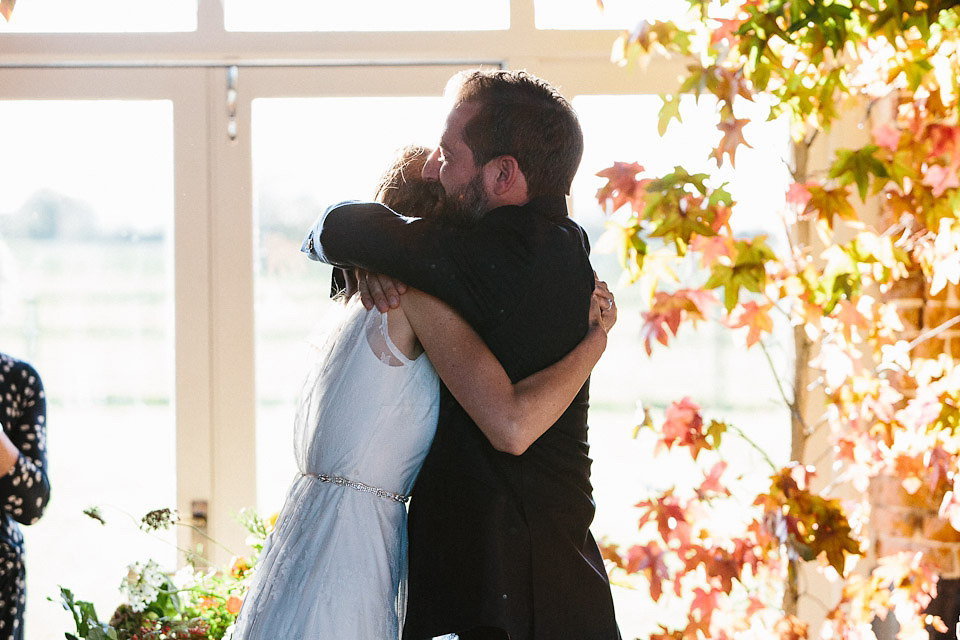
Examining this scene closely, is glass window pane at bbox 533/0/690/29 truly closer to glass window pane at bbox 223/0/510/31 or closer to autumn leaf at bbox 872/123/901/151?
glass window pane at bbox 223/0/510/31

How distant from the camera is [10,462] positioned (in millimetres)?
1784

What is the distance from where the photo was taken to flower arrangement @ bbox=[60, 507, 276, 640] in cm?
184

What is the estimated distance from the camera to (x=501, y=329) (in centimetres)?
116

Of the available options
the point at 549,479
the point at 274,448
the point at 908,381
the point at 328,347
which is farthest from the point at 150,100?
the point at 908,381

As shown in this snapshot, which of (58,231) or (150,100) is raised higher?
(150,100)

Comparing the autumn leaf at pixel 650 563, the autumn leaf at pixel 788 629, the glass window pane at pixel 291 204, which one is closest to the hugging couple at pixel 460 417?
the autumn leaf at pixel 650 563

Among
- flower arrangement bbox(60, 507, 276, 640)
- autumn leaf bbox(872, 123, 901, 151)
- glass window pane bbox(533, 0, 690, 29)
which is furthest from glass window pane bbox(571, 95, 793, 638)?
flower arrangement bbox(60, 507, 276, 640)

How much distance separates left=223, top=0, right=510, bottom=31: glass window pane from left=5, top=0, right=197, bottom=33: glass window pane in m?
0.12

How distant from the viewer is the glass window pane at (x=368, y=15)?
235 centimetres

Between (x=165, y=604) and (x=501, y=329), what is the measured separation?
4.00 ft

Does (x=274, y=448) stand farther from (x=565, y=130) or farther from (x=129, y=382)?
(x=565, y=130)

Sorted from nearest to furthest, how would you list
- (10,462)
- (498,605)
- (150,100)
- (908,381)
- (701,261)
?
(498,605)
(10,462)
(701,261)
(908,381)
(150,100)

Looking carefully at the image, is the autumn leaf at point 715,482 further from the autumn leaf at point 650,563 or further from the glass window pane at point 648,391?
the glass window pane at point 648,391

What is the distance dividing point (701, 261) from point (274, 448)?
1208mm
